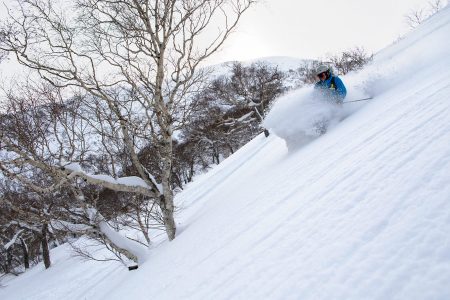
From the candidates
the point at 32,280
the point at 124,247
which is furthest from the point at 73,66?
the point at 32,280

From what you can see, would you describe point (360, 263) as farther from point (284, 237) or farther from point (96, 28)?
point (96, 28)

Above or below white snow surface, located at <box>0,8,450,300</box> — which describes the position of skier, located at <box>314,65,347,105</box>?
above

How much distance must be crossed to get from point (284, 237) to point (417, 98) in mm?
3445

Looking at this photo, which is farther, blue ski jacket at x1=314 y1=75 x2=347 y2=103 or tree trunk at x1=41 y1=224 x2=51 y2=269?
tree trunk at x1=41 y1=224 x2=51 y2=269

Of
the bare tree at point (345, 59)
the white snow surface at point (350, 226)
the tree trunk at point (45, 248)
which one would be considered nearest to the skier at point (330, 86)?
the white snow surface at point (350, 226)

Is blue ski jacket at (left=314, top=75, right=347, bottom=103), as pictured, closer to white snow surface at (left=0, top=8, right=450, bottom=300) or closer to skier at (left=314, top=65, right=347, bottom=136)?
skier at (left=314, top=65, right=347, bottom=136)

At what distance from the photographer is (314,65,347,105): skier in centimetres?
801

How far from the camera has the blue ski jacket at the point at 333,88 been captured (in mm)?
8008

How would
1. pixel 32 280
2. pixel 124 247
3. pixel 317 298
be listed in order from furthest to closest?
pixel 32 280 → pixel 124 247 → pixel 317 298

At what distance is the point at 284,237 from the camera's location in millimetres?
3496

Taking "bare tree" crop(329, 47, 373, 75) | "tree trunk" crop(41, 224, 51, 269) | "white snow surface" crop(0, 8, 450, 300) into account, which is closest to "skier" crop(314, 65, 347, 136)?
"white snow surface" crop(0, 8, 450, 300)

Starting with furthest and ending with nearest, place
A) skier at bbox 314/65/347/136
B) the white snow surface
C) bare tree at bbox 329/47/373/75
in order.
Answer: bare tree at bbox 329/47/373/75, skier at bbox 314/65/347/136, the white snow surface

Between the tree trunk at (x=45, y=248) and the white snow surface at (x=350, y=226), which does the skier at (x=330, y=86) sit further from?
the tree trunk at (x=45, y=248)

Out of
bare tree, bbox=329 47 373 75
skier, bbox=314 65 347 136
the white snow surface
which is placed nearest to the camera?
the white snow surface
